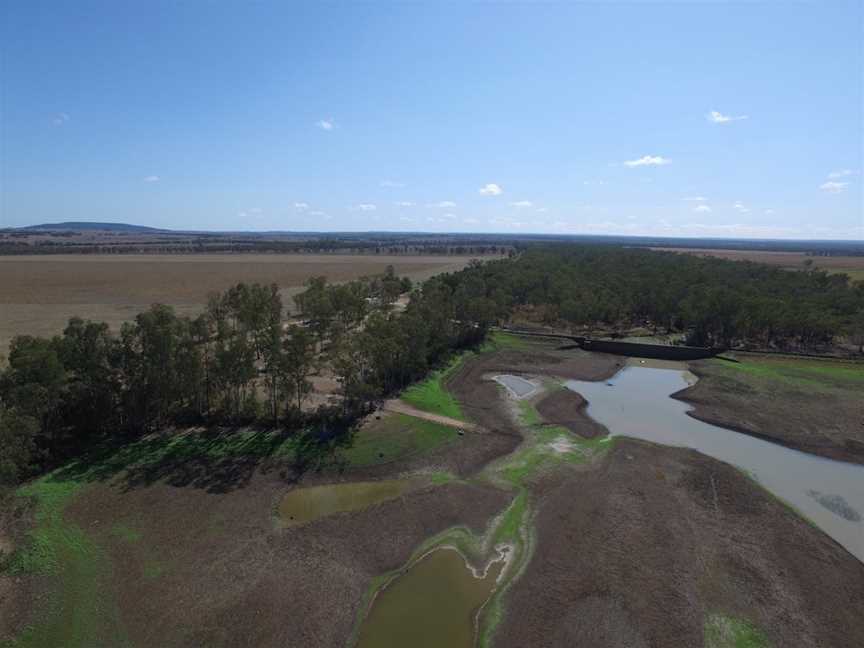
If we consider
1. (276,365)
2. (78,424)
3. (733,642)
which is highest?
(276,365)

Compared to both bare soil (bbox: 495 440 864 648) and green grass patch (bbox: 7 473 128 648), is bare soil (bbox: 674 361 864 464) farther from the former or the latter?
green grass patch (bbox: 7 473 128 648)

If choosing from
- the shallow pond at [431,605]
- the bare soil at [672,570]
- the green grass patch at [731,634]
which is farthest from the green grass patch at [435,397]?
the green grass patch at [731,634]

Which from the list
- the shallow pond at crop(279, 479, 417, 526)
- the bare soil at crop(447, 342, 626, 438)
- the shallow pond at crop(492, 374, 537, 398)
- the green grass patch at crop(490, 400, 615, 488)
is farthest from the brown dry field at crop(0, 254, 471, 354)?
the green grass patch at crop(490, 400, 615, 488)

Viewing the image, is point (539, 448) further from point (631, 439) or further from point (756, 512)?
point (756, 512)

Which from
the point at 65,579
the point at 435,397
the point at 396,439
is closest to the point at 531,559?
the point at 396,439

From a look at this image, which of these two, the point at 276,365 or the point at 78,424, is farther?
the point at 276,365

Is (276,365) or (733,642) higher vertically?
(276,365)

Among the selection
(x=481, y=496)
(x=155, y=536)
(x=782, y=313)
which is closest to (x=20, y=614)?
(x=155, y=536)

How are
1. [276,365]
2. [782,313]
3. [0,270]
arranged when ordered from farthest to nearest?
1. [0,270]
2. [782,313]
3. [276,365]
